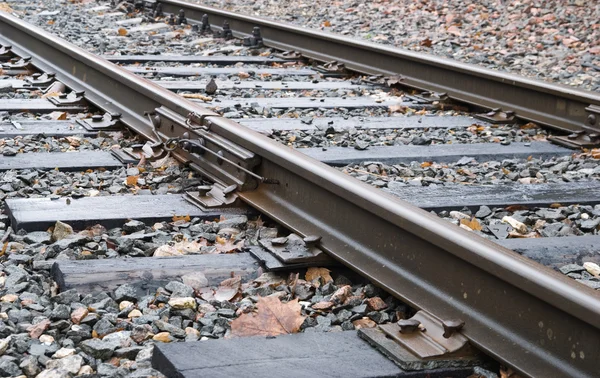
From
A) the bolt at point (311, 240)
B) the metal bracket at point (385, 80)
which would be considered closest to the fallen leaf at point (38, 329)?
the bolt at point (311, 240)

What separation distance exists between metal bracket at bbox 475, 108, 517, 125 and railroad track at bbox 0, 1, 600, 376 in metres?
0.02

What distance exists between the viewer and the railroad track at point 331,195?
7.45ft

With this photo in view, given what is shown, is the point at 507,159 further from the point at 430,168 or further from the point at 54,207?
the point at 54,207

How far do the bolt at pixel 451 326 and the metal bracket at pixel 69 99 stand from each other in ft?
12.9

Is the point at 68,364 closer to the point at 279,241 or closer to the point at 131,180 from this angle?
the point at 279,241

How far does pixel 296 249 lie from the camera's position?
3.05 meters

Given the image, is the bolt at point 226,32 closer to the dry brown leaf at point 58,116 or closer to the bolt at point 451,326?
the dry brown leaf at point 58,116

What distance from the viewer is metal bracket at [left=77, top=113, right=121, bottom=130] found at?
5.09 metres

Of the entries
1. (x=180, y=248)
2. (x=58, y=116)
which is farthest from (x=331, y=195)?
(x=58, y=116)

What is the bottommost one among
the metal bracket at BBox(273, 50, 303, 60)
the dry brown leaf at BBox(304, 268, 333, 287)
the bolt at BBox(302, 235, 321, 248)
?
the metal bracket at BBox(273, 50, 303, 60)

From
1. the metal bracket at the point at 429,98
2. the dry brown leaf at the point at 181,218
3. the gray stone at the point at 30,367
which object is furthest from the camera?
the metal bracket at the point at 429,98

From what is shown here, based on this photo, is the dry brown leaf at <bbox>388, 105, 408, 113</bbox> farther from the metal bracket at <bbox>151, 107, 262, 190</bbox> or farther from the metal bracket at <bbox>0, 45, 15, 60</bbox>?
the metal bracket at <bbox>0, 45, 15, 60</bbox>

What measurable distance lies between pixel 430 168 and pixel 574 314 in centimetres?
232

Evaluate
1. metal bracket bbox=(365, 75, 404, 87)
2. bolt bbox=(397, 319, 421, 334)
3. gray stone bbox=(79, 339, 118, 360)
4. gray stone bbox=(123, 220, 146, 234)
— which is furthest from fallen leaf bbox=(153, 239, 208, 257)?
metal bracket bbox=(365, 75, 404, 87)
